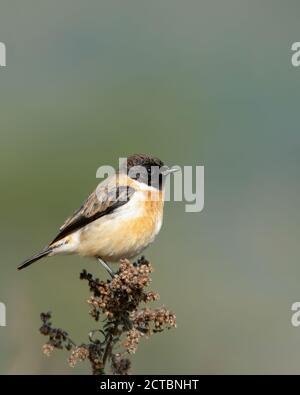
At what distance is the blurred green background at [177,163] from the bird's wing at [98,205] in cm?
100

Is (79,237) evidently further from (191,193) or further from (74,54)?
(74,54)

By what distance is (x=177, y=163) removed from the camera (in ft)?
37.8

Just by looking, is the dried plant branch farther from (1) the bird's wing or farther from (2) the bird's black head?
(2) the bird's black head

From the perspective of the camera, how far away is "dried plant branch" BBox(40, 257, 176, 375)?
17.1 feet

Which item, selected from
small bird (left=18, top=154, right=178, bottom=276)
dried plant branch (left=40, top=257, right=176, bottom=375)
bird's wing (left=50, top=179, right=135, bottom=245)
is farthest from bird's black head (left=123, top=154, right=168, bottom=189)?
dried plant branch (left=40, top=257, right=176, bottom=375)

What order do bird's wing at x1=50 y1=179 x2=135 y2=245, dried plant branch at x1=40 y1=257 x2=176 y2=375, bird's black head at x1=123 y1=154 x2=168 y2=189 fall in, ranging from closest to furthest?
1. dried plant branch at x1=40 y1=257 x2=176 y2=375
2. bird's wing at x1=50 y1=179 x2=135 y2=245
3. bird's black head at x1=123 y1=154 x2=168 y2=189

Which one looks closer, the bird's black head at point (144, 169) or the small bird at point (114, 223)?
the small bird at point (114, 223)

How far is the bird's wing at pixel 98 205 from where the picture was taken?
7.02 m

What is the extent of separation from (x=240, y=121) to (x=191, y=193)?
12.5 feet

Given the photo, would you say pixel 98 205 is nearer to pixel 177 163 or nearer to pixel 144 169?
pixel 144 169

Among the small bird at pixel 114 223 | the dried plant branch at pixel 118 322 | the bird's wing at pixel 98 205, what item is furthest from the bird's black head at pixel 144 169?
the dried plant branch at pixel 118 322

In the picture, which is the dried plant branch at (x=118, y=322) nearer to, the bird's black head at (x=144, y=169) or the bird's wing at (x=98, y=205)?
the bird's wing at (x=98, y=205)

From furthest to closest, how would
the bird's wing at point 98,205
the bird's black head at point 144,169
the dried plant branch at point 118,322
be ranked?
the bird's black head at point 144,169
the bird's wing at point 98,205
the dried plant branch at point 118,322

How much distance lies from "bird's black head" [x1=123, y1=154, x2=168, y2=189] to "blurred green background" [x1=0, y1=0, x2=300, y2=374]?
1525mm
